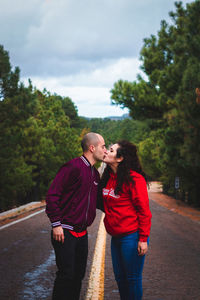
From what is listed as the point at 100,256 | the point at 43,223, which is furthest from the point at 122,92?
the point at 100,256

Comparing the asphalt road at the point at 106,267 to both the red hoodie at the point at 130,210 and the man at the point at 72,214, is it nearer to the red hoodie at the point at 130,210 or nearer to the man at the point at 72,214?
the man at the point at 72,214

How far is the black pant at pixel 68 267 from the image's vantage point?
3527 mm

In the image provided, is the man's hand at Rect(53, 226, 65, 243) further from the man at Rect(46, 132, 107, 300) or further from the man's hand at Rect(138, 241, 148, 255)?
the man's hand at Rect(138, 241, 148, 255)

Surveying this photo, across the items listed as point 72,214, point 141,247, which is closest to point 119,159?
point 72,214

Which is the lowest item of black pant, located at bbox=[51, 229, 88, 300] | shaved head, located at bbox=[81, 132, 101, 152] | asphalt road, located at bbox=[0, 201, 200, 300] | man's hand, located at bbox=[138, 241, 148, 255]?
asphalt road, located at bbox=[0, 201, 200, 300]

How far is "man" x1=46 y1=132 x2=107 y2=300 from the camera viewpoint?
3.53 meters

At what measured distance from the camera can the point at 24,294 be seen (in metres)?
4.88

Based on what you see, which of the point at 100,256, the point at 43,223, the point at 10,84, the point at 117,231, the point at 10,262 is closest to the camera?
the point at 117,231

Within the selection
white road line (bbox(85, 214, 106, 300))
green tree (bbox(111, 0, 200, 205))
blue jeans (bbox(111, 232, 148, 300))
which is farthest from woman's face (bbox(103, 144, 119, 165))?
green tree (bbox(111, 0, 200, 205))

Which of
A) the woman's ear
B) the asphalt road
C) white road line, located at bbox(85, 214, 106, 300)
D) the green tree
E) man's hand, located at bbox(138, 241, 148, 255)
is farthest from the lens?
the green tree

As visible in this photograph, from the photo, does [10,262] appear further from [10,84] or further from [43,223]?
[10,84]

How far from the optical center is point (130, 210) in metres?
3.58

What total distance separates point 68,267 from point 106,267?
10.00ft

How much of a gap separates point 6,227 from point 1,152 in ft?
32.0
